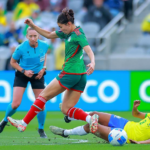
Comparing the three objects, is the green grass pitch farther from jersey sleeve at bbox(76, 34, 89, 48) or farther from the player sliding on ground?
jersey sleeve at bbox(76, 34, 89, 48)

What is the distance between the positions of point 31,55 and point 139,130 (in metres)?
2.70

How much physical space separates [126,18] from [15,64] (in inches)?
398

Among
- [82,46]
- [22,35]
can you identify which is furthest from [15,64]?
[22,35]

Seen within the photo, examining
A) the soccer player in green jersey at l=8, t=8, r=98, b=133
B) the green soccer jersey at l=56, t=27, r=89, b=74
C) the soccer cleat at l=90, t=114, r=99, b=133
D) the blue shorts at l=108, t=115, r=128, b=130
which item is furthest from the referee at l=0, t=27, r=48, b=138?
the soccer cleat at l=90, t=114, r=99, b=133

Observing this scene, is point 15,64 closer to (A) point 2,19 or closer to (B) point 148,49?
(B) point 148,49

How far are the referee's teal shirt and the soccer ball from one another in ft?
8.09

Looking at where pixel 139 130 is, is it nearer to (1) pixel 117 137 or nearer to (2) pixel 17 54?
(1) pixel 117 137

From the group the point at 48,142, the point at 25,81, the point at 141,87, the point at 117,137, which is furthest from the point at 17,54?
the point at 141,87

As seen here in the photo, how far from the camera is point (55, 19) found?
16734 millimetres

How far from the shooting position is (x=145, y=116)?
6.54 meters

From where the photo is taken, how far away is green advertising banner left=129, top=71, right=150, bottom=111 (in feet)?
42.8

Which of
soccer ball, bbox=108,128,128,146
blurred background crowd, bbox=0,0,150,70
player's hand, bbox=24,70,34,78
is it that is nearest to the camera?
soccer ball, bbox=108,128,128,146

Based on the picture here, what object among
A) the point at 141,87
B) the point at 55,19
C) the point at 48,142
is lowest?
the point at 141,87

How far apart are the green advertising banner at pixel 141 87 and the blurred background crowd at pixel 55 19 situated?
225cm
